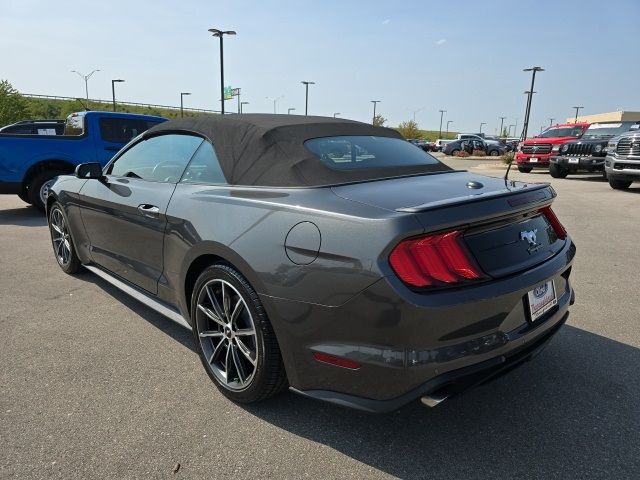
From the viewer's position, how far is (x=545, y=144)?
18.6 meters

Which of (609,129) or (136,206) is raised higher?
(609,129)

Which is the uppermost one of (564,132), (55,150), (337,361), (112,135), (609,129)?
(609,129)

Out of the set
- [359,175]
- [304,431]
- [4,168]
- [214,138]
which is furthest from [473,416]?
[4,168]

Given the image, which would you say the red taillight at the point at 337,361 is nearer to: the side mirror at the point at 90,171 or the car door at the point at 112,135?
the side mirror at the point at 90,171

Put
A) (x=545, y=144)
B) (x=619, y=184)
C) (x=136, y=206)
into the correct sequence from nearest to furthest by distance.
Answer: (x=136, y=206), (x=619, y=184), (x=545, y=144)

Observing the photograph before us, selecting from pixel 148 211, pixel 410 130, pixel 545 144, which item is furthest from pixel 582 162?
pixel 410 130

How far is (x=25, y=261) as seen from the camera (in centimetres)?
555

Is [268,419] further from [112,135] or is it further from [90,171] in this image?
[112,135]

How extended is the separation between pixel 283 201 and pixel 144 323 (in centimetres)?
203

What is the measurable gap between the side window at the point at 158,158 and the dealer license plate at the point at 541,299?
87.6 inches

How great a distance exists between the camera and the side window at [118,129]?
929 cm

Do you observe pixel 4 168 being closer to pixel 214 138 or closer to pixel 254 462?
pixel 214 138

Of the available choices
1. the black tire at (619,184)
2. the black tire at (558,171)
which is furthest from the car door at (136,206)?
the black tire at (558,171)

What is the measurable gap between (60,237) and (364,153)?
12.0ft
